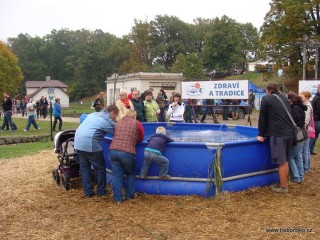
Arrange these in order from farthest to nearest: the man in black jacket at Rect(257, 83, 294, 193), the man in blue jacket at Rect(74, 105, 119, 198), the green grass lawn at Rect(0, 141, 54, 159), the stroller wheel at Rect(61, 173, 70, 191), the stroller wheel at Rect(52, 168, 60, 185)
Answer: the green grass lawn at Rect(0, 141, 54, 159) → the stroller wheel at Rect(52, 168, 60, 185) → the stroller wheel at Rect(61, 173, 70, 191) → the man in black jacket at Rect(257, 83, 294, 193) → the man in blue jacket at Rect(74, 105, 119, 198)

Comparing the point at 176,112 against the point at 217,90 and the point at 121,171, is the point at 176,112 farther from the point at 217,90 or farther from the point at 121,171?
the point at 217,90

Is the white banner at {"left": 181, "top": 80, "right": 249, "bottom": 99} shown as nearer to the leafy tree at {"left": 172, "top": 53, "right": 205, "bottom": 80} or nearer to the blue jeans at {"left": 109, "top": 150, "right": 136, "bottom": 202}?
the blue jeans at {"left": 109, "top": 150, "right": 136, "bottom": 202}

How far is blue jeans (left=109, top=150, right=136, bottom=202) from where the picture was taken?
19.4 ft

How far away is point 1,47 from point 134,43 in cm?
2128

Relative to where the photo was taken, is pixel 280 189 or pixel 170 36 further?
pixel 170 36

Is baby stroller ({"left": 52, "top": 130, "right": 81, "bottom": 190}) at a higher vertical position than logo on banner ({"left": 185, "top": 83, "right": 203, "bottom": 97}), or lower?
lower

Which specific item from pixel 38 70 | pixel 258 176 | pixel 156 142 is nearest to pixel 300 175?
pixel 258 176

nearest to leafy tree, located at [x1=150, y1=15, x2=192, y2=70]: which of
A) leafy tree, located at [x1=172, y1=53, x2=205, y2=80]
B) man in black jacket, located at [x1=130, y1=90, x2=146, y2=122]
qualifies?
leafy tree, located at [x1=172, y1=53, x2=205, y2=80]

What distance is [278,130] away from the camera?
633 centimetres

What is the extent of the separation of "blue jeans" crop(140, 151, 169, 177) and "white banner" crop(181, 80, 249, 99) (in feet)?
48.0

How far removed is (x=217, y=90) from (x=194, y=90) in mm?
1585

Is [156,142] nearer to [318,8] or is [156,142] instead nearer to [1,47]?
[318,8]

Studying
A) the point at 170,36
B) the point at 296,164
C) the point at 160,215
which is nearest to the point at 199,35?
the point at 170,36

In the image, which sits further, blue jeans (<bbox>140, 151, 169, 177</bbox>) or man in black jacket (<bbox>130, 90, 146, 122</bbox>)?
man in black jacket (<bbox>130, 90, 146, 122</bbox>)
